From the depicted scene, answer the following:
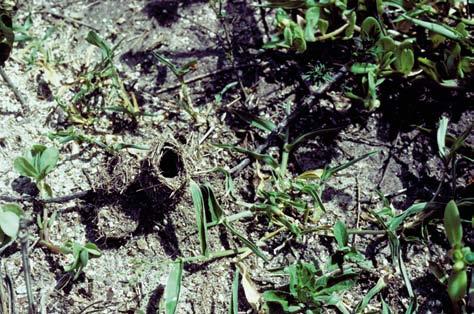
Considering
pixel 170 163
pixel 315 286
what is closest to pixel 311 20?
pixel 170 163

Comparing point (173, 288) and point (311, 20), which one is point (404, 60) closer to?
point (311, 20)

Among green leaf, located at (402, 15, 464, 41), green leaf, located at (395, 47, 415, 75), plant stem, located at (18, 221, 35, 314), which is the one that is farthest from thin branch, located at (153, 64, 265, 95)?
plant stem, located at (18, 221, 35, 314)

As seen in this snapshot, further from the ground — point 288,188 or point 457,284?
point 288,188

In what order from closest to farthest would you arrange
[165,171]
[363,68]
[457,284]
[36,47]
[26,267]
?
[457,284] < [26,267] < [165,171] < [363,68] < [36,47]

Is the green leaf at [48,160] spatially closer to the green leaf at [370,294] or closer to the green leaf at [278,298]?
the green leaf at [278,298]

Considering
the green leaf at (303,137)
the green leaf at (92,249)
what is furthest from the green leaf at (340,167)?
the green leaf at (92,249)

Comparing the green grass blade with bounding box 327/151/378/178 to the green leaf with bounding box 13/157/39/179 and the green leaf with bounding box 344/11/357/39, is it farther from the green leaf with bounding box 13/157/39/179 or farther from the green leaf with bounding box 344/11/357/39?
the green leaf with bounding box 13/157/39/179

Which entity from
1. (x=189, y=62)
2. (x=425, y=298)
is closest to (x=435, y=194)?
(x=425, y=298)
